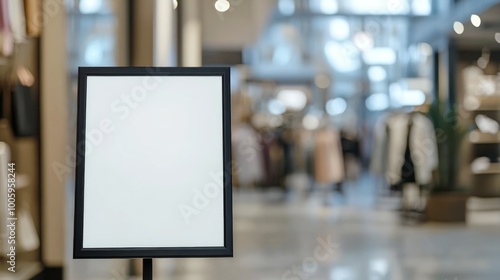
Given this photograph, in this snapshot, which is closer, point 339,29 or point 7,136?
point 7,136

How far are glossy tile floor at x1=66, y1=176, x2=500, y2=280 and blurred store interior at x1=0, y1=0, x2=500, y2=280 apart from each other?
1.1 inches

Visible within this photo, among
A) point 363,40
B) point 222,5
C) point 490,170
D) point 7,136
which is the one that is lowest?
point 490,170

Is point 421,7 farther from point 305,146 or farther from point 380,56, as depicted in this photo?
point 305,146

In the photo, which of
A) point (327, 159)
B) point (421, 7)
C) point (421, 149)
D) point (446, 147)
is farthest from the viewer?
point (421, 7)

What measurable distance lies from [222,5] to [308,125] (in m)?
7.67

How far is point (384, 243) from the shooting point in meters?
5.89

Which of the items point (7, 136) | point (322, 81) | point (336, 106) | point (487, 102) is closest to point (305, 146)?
point (487, 102)

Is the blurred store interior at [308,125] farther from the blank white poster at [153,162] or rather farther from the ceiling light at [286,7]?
the blank white poster at [153,162]

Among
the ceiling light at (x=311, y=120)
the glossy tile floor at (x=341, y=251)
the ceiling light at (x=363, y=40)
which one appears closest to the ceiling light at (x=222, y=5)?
the glossy tile floor at (x=341, y=251)

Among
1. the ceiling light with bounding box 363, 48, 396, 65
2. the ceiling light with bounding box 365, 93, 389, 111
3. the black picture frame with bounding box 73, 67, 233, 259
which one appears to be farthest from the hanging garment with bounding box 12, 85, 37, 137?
the ceiling light with bounding box 365, 93, 389, 111

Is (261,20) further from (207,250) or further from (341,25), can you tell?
(207,250)

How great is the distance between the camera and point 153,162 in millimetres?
1552

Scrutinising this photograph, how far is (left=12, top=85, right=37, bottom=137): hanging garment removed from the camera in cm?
344

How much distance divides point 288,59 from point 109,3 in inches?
465
